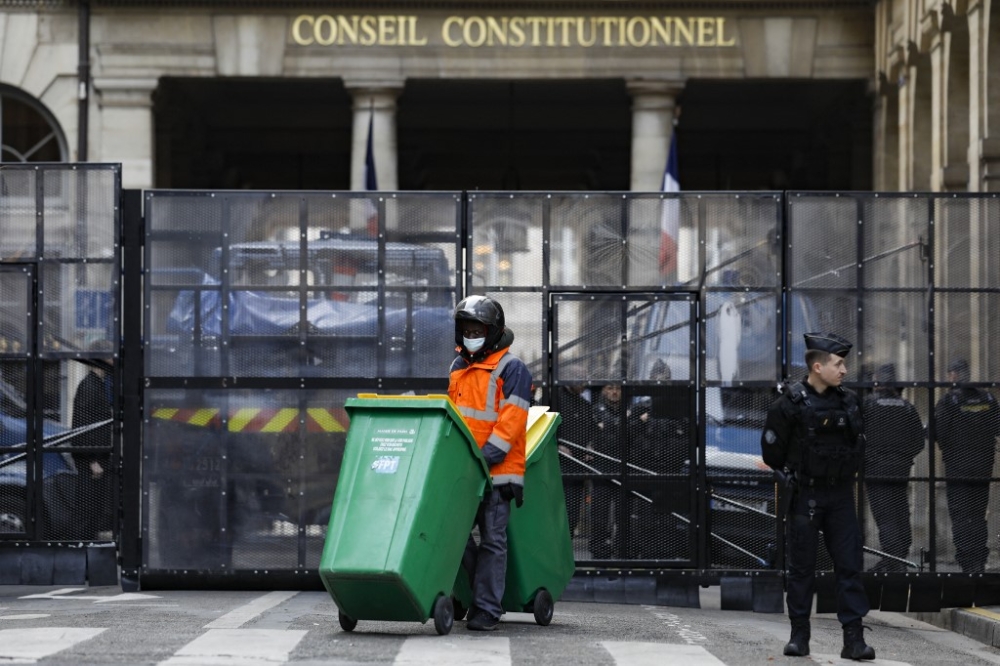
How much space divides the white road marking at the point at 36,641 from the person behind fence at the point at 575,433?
456 centimetres

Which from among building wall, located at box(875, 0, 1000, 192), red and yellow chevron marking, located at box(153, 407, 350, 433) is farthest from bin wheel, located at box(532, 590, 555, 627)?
building wall, located at box(875, 0, 1000, 192)

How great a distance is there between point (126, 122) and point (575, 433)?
1686 cm

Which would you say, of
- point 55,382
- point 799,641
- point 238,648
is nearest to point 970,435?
point 799,641

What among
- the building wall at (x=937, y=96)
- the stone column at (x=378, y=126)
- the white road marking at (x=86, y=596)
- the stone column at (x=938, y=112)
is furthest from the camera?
the stone column at (x=378, y=126)

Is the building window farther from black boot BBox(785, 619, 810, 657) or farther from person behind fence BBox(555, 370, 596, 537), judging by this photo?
black boot BBox(785, 619, 810, 657)

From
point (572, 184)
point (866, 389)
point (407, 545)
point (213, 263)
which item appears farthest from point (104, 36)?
point (407, 545)

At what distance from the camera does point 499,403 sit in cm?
1142

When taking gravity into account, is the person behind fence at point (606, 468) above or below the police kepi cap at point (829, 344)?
below

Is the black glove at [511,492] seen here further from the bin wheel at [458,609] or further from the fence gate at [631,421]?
the fence gate at [631,421]

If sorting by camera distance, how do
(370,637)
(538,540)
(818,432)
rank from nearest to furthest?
1. (370,637)
2. (818,432)
3. (538,540)

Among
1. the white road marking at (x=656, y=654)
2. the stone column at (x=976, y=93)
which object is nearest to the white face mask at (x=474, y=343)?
the white road marking at (x=656, y=654)

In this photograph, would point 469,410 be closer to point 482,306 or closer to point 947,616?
point 482,306

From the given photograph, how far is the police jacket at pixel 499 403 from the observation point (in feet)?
37.2

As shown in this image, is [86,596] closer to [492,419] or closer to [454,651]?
[492,419]
